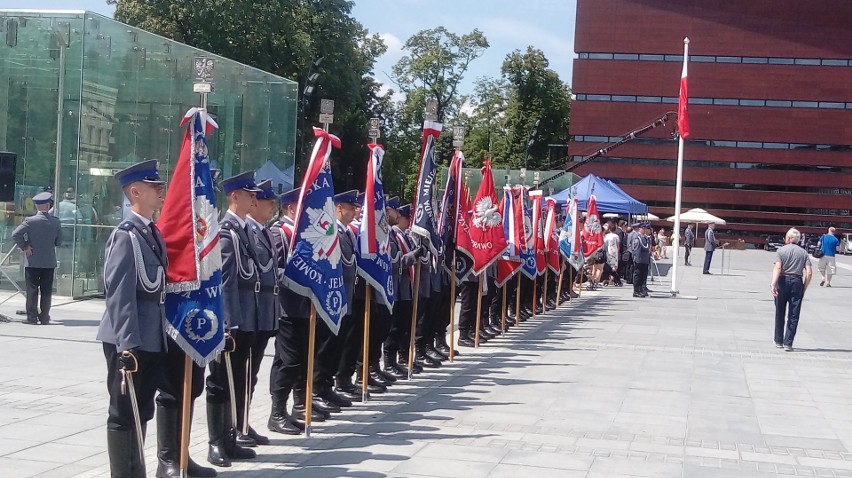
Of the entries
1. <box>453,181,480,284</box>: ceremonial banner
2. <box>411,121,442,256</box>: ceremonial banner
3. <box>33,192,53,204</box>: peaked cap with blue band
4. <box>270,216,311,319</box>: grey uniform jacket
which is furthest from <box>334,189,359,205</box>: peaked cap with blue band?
<box>33,192,53,204</box>: peaked cap with blue band

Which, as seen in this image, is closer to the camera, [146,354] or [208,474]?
[146,354]

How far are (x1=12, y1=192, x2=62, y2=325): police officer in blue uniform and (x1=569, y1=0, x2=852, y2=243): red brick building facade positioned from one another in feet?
215

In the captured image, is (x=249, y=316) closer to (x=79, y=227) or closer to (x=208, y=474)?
(x=208, y=474)

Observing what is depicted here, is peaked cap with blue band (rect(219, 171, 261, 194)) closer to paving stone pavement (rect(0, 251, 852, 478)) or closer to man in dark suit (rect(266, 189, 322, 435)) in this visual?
man in dark suit (rect(266, 189, 322, 435))

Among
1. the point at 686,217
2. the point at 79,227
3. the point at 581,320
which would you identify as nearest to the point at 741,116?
the point at 686,217

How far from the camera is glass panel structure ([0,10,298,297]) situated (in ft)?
61.0

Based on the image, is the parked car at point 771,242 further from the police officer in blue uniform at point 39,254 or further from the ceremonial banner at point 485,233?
the police officer in blue uniform at point 39,254

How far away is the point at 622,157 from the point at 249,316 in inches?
2933

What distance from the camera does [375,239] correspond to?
1003 centimetres

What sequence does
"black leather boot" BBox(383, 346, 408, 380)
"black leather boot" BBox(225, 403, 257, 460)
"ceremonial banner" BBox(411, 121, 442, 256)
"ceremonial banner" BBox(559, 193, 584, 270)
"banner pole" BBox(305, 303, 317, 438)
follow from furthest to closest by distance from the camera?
"ceremonial banner" BBox(559, 193, 584, 270)
"ceremonial banner" BBox(411, 121, 442, 256)
"black leather boot" BBox(383, 346, 408, 380)
"banner pole" BBox(305, 303, 317, 438)
"black leather boot" BBox(225, 403, 257, 460)

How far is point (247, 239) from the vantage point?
751 centimetres

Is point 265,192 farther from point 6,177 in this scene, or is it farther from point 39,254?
point 6,177

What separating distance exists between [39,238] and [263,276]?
8.78 metres

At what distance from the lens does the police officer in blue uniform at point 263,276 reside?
7645 millimetres
